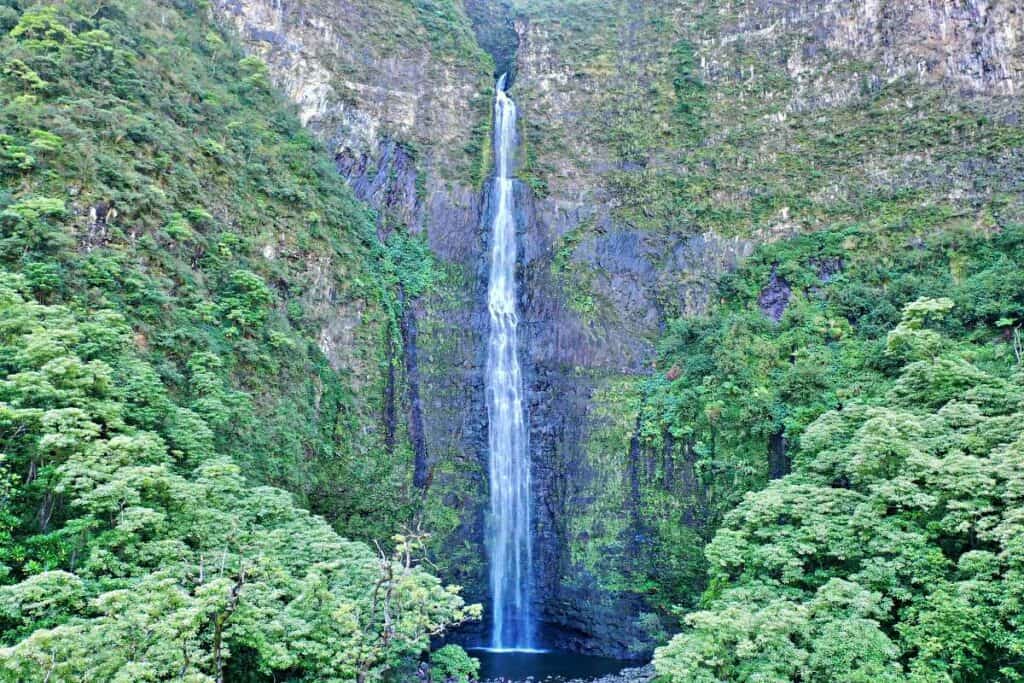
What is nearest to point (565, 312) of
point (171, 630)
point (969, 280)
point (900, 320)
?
point (900, 320)

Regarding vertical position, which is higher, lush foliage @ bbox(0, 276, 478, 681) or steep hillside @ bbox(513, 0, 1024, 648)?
steep hillside @ bbox(513, 0, 1024, 648)

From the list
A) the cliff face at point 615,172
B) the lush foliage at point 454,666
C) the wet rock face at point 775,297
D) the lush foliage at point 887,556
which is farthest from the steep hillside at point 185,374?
the wet rock face at point 775,297

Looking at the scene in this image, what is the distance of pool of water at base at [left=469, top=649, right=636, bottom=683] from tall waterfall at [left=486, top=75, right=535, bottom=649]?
2.73 ft

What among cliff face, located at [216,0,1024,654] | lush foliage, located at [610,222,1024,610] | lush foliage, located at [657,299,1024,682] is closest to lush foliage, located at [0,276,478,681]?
lush foliage, located at [657,299,1024,682]

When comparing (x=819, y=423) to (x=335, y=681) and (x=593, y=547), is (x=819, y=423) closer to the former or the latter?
(x=593, y=547)

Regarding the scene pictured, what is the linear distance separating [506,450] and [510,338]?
3.83 meters

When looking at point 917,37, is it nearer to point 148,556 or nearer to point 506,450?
point 506,450

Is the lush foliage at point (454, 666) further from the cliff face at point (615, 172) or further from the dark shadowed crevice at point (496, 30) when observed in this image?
the dark shadowed crevice at point (496, 30)

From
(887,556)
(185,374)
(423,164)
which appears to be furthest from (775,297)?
(185,374)

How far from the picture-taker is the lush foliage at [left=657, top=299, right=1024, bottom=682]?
808cm

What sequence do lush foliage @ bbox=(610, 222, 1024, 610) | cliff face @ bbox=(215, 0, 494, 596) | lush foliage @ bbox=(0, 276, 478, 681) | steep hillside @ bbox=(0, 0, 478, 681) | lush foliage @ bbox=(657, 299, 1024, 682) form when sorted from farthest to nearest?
1. cliff face @ bbox=(215, 0, 494, 596)
2. lush foliage @ bbox=(610, 222, 1024, 610)
3. lush foliage @ bbox=(657, 299, 1024, 682)
4. steep hillside @ bbox=(0, 0, 478, 681)
5. lush foliage @ bbox=(0, 276, 478, 681)

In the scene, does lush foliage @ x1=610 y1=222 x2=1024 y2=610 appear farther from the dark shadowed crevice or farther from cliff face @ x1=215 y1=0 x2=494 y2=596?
the dark shadowed crevice

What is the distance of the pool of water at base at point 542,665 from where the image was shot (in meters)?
15.1

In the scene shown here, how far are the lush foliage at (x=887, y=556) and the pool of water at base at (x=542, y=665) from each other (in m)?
5.49
